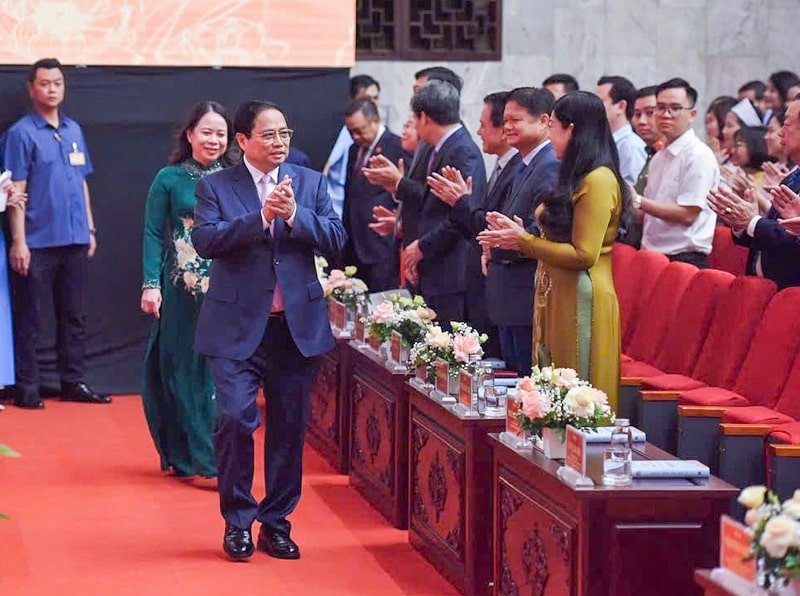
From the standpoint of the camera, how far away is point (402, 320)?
5414mm

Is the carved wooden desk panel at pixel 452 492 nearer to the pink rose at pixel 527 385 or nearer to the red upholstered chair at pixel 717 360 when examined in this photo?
the pink rose at pixel 527 385

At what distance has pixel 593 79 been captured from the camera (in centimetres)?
999

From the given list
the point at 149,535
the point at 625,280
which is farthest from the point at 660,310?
the point at 149,535

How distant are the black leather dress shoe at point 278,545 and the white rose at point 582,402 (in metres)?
1.53

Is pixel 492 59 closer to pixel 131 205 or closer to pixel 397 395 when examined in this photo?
pixel 131 205

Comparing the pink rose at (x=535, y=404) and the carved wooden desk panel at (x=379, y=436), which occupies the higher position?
the pink rose at (x=535, y=404)

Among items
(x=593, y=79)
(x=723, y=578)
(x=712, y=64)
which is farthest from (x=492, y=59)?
(x=723, y=578)

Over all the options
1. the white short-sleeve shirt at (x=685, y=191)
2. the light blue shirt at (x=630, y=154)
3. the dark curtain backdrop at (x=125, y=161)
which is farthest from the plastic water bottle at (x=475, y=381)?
the dark curtain backdrop at (x=125, y=161)

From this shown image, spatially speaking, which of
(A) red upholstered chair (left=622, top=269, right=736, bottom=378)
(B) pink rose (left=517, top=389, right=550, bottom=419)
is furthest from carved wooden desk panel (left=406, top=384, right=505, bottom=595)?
(A) red upholstered chair (left=622, top=269, right=736, bottom=378)

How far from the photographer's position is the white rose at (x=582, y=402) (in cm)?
365

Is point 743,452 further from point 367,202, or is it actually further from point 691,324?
point 367,202

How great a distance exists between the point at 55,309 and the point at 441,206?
2679mm

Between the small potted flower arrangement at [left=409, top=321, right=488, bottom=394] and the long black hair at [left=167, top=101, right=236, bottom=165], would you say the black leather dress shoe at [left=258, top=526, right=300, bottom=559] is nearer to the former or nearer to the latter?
the small potted flower arrangement at [left=409, top=321, right=488, bottom=394]

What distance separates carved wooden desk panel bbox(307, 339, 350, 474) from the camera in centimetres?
617
